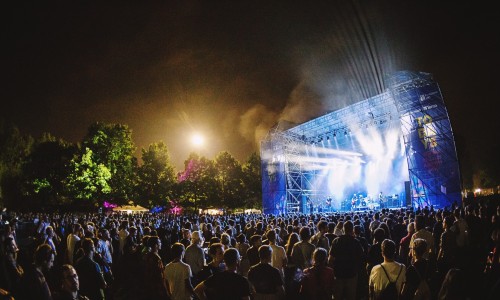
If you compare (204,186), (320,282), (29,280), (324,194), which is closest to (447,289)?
(320,282)

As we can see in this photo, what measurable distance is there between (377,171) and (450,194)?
34.4 ft

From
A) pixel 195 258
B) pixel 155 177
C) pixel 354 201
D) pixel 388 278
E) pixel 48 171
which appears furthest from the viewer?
pixel 155 177

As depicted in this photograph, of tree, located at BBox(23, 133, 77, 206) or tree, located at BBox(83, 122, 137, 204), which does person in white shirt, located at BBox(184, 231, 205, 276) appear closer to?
tree, located at BBox(83, 122, 137, 204)

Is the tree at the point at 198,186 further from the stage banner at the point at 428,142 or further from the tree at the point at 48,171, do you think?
the stage banner at the point at 428,142

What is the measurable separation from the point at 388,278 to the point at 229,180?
44980mm

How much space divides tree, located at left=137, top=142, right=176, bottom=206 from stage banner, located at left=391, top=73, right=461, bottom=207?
109ft

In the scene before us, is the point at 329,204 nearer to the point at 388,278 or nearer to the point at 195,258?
the point at 195,258

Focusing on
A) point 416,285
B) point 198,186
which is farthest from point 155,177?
point 416,285

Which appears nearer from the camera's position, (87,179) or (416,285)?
(416,285)

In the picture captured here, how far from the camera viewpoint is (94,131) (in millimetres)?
41531

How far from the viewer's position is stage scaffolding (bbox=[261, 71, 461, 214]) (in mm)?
19797

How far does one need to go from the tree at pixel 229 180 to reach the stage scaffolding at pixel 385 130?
49.3 feet

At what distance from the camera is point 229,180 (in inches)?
1930

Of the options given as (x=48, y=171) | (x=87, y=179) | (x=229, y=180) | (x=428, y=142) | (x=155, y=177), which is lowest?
(x=229, y=180)
